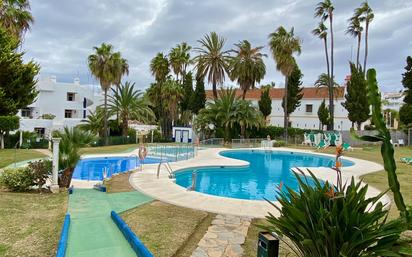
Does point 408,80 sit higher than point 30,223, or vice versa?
point 408,80

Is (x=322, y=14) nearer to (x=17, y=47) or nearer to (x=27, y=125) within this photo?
(x=17, y=47)

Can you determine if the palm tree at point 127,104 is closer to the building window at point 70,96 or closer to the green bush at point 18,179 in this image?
the building window at point 70,96

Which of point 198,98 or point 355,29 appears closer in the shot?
point 198,98

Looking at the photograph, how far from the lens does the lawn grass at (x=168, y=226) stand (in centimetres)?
562

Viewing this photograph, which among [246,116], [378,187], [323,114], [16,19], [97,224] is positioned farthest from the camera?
[323,114]

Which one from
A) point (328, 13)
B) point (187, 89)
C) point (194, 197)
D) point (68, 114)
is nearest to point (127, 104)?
point (187, 89)

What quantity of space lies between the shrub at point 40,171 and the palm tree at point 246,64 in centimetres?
2569

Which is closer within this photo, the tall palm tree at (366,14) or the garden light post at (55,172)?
the garden light post at (55,172)

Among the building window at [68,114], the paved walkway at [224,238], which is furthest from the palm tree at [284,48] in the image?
the building window at [68,114]

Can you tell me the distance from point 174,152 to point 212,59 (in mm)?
14797

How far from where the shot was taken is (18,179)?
32.6 feet

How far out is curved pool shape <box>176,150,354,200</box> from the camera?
1334 centimetres

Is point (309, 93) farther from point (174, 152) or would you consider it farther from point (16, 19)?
point (16, 19)

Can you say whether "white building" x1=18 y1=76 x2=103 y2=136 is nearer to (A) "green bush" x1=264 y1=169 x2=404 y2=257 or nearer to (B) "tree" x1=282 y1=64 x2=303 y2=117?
(B) "tree" x1=282 y1=64 x2=303 y2=117
